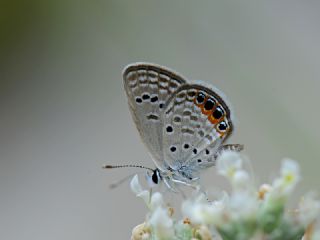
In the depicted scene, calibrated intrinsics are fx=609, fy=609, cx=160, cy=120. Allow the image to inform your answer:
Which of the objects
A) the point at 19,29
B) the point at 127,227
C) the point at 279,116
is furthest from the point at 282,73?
the point at 19,29

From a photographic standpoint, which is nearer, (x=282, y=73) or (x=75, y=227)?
(x=75, y=227)

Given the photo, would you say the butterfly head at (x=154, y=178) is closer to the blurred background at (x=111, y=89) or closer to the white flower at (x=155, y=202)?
the white flower at (x=155, y=202)

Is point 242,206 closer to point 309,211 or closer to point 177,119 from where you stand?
point 309,211

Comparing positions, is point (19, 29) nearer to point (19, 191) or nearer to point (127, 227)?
point (19, 191)

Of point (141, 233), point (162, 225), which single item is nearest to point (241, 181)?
point (162, 225)

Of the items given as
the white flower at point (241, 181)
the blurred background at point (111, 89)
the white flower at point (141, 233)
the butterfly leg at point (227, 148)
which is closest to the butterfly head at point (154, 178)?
the butterfly leg at point (227, 148)

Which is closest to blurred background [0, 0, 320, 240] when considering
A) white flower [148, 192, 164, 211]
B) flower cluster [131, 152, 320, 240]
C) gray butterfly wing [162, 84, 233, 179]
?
gray butterfly wing [162, 84, 233, 179]

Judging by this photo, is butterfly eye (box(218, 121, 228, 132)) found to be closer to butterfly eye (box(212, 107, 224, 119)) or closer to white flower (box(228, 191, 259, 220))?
butterfly eye (box(212, 107, 224, 119))
